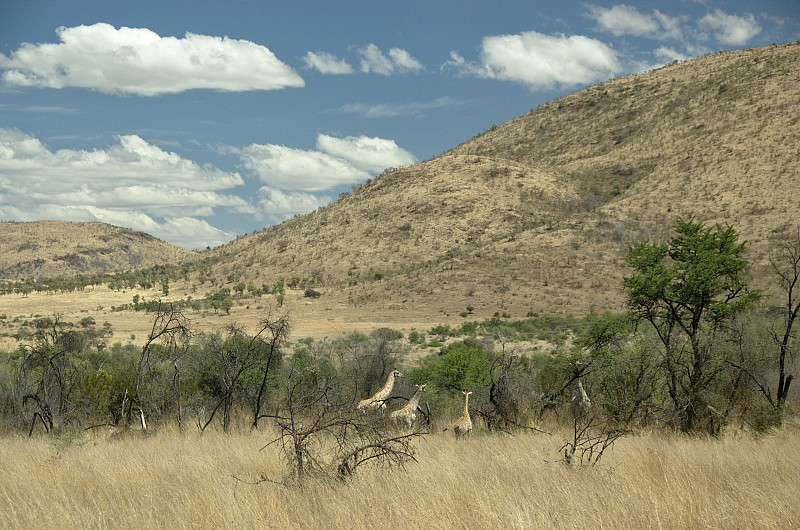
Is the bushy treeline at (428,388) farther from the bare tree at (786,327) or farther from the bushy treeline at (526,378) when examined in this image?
the bare tree at (786,327)

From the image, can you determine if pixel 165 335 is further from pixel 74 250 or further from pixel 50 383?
pixel 74 250

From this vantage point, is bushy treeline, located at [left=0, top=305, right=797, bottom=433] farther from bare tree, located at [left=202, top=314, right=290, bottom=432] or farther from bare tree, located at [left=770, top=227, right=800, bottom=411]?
bare tree, located at [left=770, top=227, right=800, bottom=411]

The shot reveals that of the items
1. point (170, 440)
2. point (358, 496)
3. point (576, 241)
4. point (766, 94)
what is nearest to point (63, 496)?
point (358, 496)

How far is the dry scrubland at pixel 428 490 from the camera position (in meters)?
5.63

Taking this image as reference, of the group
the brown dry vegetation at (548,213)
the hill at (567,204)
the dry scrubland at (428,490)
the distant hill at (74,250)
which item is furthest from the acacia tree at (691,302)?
the distant hill at (74,250)

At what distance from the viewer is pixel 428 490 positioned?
250 inches

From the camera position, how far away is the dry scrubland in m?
5.63

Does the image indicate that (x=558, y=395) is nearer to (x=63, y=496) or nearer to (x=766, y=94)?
(x=63, y=496)

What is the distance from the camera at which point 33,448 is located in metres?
9.41

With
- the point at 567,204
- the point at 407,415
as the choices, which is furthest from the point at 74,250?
the point at 407,415

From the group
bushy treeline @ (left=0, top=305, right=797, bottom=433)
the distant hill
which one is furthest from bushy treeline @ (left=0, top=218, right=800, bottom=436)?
the distant hill

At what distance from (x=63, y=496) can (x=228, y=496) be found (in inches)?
72.0

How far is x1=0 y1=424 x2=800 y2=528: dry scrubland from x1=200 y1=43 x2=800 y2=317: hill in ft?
118

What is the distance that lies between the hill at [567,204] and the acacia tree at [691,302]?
25.0 m
